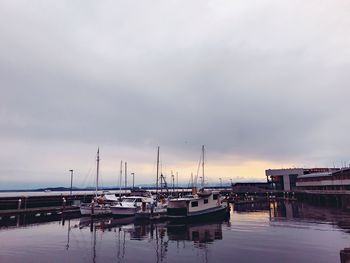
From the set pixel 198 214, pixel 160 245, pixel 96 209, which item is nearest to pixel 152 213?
pixel 198 214

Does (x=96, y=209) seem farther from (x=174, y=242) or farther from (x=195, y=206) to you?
(x=174, y=242)

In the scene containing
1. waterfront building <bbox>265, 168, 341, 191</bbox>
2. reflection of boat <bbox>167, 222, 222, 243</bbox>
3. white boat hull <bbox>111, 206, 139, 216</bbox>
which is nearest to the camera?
reflection of boat <bbox>167, 222, 222, 243</bbox>

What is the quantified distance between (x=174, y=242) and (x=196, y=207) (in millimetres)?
21652

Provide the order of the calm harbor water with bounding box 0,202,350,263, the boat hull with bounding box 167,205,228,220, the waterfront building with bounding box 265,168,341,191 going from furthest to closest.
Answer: the waterfront building with bounding box 265,168,341,191, the boat hull with bounding box 167,205,228,220, the calm harbor water with bounding box 0,202,350,263

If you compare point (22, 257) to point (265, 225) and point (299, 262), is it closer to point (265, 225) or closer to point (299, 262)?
point (299, 262)

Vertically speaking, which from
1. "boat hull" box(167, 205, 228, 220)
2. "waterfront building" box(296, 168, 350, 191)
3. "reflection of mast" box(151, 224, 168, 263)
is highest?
"waterfront building" box(296, 168, 350, 191)

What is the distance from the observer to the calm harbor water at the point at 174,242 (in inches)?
1230

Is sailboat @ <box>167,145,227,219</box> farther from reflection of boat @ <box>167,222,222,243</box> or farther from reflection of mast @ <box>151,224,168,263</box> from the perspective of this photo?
reflection of mast @ <box>151,224,168,263</box>

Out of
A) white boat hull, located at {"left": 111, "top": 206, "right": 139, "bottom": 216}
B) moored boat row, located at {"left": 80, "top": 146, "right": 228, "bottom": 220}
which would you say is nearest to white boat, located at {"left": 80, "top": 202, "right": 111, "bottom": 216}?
moored boat row, located at {"left": 80, "top": 146, "right": 228, "bottom": 220}

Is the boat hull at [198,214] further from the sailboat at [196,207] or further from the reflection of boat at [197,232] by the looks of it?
the reflection of boat at [197,232]

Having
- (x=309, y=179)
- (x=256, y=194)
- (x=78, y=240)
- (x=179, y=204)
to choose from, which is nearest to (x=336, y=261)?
(x=78, y=240)

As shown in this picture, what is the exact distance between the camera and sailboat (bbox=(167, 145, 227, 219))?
5931 centimetres

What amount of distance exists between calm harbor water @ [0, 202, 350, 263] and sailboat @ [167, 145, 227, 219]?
4582 millimetres

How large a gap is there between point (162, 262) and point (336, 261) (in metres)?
16.5
